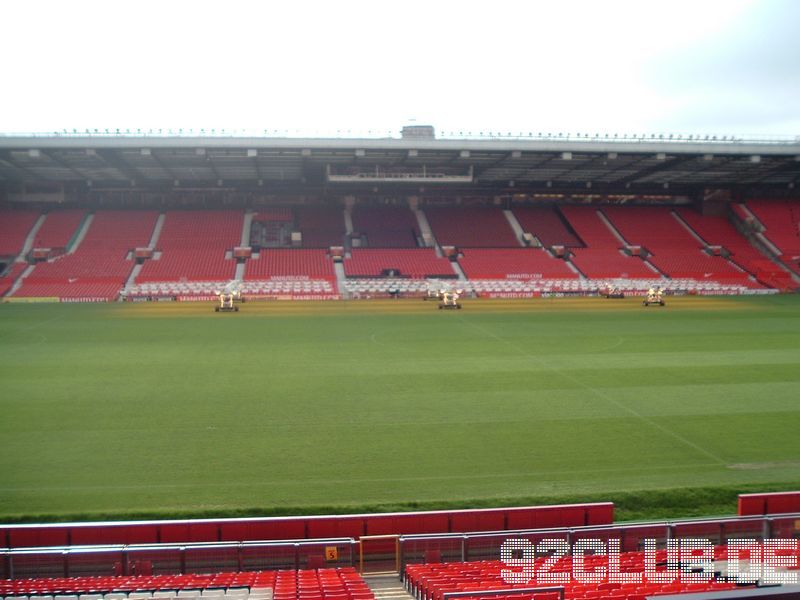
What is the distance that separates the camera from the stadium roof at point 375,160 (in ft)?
152

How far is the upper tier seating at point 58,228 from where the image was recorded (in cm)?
5528

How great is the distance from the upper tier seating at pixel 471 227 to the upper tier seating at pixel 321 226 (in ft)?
29.0

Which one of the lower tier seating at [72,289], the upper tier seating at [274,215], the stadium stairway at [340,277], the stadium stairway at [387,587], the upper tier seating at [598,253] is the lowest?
the stadium stairway at [387,587]

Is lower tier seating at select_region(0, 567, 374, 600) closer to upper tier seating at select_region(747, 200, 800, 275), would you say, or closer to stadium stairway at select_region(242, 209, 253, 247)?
stadium stairway at select_region(242, 209, 253, 247)

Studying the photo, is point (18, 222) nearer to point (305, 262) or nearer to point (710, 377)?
point (305, 262)

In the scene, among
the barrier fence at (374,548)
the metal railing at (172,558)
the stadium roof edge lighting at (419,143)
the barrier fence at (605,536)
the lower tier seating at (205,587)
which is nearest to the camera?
the lower tier seating at (205,587)

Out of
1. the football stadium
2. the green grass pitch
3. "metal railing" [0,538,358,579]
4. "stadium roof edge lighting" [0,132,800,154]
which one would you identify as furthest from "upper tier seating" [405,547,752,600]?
"stadium roof edge lighting" [0,132,800,154]

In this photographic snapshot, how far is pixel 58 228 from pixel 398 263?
30.2m

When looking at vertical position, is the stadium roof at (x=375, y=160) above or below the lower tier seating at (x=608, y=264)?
above

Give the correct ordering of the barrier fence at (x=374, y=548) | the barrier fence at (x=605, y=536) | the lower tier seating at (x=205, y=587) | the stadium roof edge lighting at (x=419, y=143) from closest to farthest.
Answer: the lower tier seating at (x=205, y=587) → the barrier fence at (x=374, y=548) → the barrier fence at (x=605, y=536) → the stadium roof edge lighting at (x=419, y=143)

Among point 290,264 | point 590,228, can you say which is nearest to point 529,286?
point 590,228

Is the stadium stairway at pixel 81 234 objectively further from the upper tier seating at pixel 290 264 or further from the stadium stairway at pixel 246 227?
the upper tier seating at pixel 290 264

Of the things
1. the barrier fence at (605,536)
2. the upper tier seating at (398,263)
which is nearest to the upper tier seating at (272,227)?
the upper tier seating at (398,263)

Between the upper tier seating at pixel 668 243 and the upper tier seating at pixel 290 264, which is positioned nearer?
the upper tier seating at pixel 290 264
